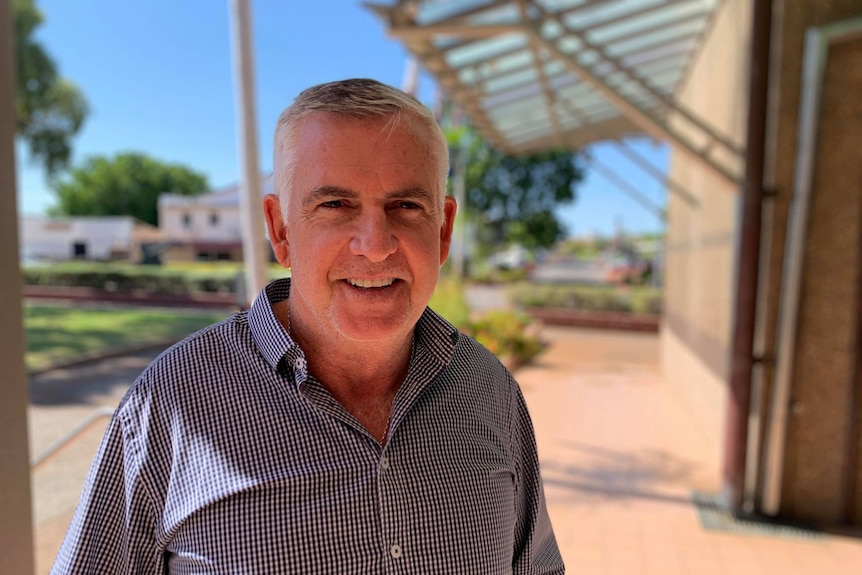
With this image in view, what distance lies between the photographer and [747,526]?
388cm

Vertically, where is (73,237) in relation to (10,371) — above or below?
below

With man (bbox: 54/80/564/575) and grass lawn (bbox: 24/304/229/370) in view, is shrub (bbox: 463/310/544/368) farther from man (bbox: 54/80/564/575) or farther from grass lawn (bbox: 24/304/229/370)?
man (bbox: 54/80/564/575)

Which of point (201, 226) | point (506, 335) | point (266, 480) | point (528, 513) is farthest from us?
point (201, 226)

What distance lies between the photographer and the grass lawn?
420 inches

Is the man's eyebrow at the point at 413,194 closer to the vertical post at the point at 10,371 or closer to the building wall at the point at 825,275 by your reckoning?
the vertical post at the point at 10,371

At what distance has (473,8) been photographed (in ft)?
14.0

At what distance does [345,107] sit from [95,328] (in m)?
14.4

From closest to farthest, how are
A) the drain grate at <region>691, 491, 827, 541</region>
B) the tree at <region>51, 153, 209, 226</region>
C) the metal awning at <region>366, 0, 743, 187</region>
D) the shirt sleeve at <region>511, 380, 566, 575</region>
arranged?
the shirt sleeve at <region>511, 380, 566, 575</region> → the drain grate at <region>691, 491, 827, 541</region> → the metal awning at <region>366, 0, 743, 187</region> → the tree at <region>51, 153, 209, 226</region>

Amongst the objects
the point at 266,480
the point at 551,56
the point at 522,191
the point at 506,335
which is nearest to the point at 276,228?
the point at 266,480

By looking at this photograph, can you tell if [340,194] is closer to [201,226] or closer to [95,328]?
[95,328]

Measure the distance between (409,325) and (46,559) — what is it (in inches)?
129

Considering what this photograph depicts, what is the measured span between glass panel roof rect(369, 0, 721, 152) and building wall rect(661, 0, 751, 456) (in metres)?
0.46

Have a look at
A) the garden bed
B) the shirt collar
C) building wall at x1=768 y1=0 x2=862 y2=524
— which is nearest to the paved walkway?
building wall at x1=768 y1=0 x2=862 y2=524

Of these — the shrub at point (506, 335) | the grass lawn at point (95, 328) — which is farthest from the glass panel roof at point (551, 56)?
the grass lawn at point (95, 328)
